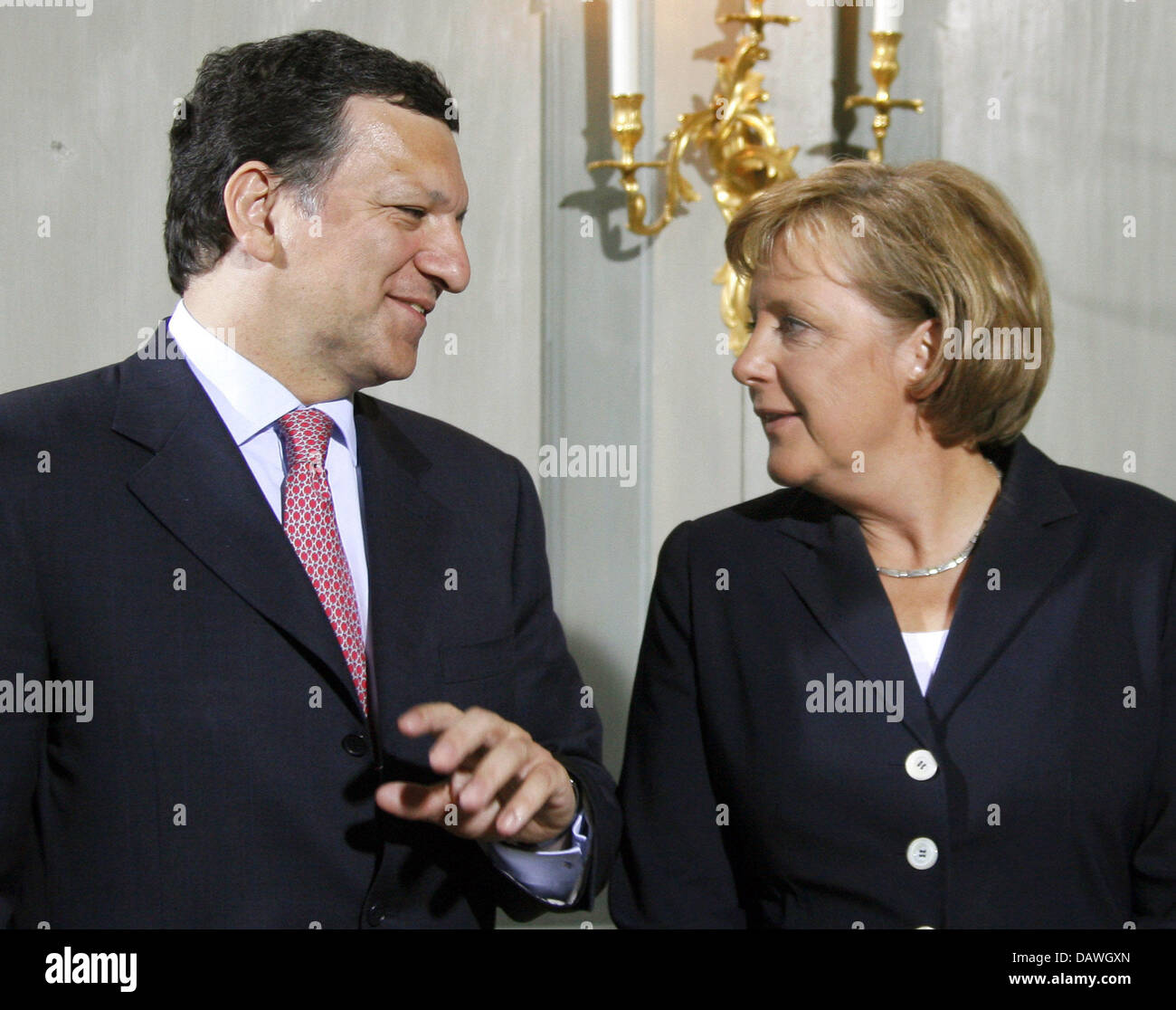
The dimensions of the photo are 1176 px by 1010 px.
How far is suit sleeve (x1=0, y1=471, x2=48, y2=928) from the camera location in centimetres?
114

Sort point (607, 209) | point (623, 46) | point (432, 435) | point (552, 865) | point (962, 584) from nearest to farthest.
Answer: point (552, 865) < point (962, 584) < point (432, 435) < point (623, 46) < point (607, 209)

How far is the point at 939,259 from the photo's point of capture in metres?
1.40

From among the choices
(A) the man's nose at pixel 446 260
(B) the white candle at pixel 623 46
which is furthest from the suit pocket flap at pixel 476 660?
(B) the white candle at pixel 623 46

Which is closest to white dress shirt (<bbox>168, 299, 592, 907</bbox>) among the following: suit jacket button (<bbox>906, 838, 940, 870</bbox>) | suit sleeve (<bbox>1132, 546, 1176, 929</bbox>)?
suit jacket button (<bbox>906, 838, 940, 870</bbox>)

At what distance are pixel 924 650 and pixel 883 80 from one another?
99cm

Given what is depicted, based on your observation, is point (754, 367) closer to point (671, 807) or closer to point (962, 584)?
point (962, 584)

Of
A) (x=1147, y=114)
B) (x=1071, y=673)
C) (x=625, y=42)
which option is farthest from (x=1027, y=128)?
Result: (x=1071, y=673)

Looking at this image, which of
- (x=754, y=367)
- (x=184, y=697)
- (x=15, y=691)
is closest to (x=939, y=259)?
(x=754, y=367)

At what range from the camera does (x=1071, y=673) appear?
1.38 meters

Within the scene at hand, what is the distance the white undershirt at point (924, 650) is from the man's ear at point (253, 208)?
76cm

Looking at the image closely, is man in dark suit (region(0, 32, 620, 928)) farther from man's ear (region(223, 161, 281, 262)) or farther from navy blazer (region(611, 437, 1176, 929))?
navy blazer (region(611, 437, 1176, 929))

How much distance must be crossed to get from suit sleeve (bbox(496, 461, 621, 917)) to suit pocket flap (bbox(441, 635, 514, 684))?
0.13 ft

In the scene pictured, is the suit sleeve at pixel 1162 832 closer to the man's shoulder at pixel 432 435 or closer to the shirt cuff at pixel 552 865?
the shirt cuff at pixel 552 865

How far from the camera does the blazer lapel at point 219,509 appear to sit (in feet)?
4.04
